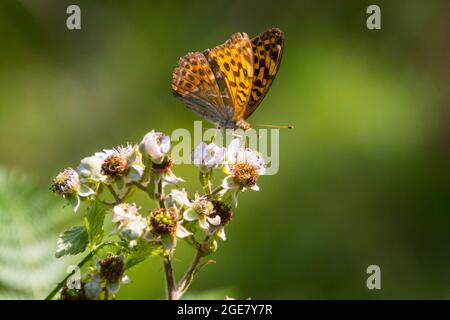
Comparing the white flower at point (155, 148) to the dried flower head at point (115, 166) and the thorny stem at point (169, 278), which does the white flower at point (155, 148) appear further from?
the thorny stem at point (169, 278)

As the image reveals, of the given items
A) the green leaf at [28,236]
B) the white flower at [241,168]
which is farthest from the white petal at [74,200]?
the white flower at [241,168]

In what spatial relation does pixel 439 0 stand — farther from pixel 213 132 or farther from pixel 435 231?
pixel 213 132

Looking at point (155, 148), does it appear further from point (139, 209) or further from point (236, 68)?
point (236, 68)

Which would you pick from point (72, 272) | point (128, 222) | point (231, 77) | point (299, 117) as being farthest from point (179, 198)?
point (299, 117)

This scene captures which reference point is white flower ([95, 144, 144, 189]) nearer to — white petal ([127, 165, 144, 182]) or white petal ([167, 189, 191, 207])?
white petal ([127, 165, 144, 182])

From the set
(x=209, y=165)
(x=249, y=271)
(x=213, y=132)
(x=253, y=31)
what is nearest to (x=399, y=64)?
(x=253, y=31)

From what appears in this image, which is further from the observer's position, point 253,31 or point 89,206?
point 253,31

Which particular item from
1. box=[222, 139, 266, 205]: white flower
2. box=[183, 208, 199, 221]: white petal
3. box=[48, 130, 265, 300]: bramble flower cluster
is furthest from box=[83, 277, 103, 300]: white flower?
box=[222, 139, 266, 205]: white flower
